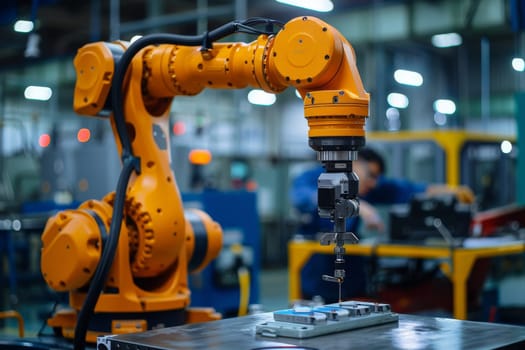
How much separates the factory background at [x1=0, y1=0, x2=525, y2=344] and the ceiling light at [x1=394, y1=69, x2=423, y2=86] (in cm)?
4

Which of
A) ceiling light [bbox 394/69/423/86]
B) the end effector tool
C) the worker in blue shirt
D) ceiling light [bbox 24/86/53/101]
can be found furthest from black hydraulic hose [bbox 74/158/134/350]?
ceiling light [bbox 394/69/423/86]

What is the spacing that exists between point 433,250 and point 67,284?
2570mm

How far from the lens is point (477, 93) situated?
43.8 feet

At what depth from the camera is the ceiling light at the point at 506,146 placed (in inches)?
311

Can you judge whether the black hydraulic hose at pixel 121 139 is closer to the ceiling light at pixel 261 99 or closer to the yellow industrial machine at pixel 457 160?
the yellow industrial machine at pixel 457 160

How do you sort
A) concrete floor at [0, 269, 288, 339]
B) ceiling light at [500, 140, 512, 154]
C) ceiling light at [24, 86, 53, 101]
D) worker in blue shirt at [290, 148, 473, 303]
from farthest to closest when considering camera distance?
ceiling light at [24, 86, 53, 101], ceiling light at [500, 140, 512, 154], concrete floor at [0, 269, 288, 339], worker in blue shirt at [290, 148, 473, 303]

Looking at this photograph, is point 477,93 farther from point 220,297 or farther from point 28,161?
point 220,297

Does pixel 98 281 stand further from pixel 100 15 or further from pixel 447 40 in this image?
pixel 100 15

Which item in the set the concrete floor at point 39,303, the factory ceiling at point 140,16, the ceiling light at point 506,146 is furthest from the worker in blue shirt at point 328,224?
the ceiling light at point 506,146

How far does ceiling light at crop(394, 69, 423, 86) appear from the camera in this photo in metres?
11.3

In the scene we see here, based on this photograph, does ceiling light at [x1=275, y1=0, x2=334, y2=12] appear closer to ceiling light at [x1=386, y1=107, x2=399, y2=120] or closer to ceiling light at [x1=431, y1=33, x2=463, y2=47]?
ceiling light at [x1=431, y1=33, x2=463, y2=47]

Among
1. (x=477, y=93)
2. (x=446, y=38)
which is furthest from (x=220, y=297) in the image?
(x=477, y=93)

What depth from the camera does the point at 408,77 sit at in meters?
11.6

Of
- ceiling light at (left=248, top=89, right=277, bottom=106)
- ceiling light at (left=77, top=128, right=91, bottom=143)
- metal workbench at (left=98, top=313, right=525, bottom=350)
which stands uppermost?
ceiling light at (left=248, top=89, right=277, bottom=106)
